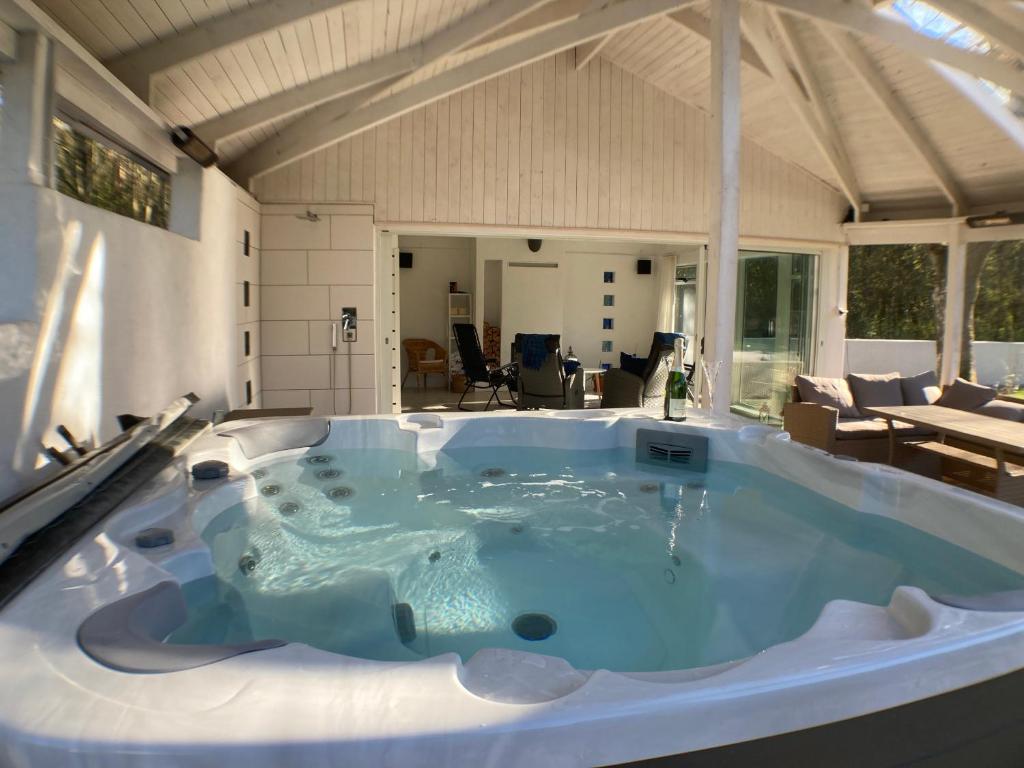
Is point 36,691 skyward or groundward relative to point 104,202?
groundward


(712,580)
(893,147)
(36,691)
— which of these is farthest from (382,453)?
(893,147)

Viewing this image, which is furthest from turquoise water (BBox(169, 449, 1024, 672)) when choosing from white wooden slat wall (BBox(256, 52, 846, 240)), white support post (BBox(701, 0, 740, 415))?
white wooden slat wall (BBox(256, 52, 846, 240))

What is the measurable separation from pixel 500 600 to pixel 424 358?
272 inches

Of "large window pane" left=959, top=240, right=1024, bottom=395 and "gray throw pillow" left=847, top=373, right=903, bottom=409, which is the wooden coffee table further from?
"large window pane" left=959, top=240, right=1024, bottom=395

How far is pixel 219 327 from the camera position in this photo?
413 centimetres

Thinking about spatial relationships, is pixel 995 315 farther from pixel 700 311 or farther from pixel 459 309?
pixel 459 309

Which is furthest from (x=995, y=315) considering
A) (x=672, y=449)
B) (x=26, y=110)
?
(x=26, y=110)

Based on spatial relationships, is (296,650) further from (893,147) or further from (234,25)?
(893,147)

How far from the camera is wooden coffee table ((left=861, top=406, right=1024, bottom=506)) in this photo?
3.74 metres

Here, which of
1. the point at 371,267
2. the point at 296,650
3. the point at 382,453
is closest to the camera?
the point at 296,650

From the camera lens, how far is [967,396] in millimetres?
5051

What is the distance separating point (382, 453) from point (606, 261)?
6740 mm

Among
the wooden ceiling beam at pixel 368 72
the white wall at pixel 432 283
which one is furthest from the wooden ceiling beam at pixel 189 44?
the white wall at pixel 432 283

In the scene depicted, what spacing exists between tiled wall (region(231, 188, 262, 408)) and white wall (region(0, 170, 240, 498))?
0.61 m
